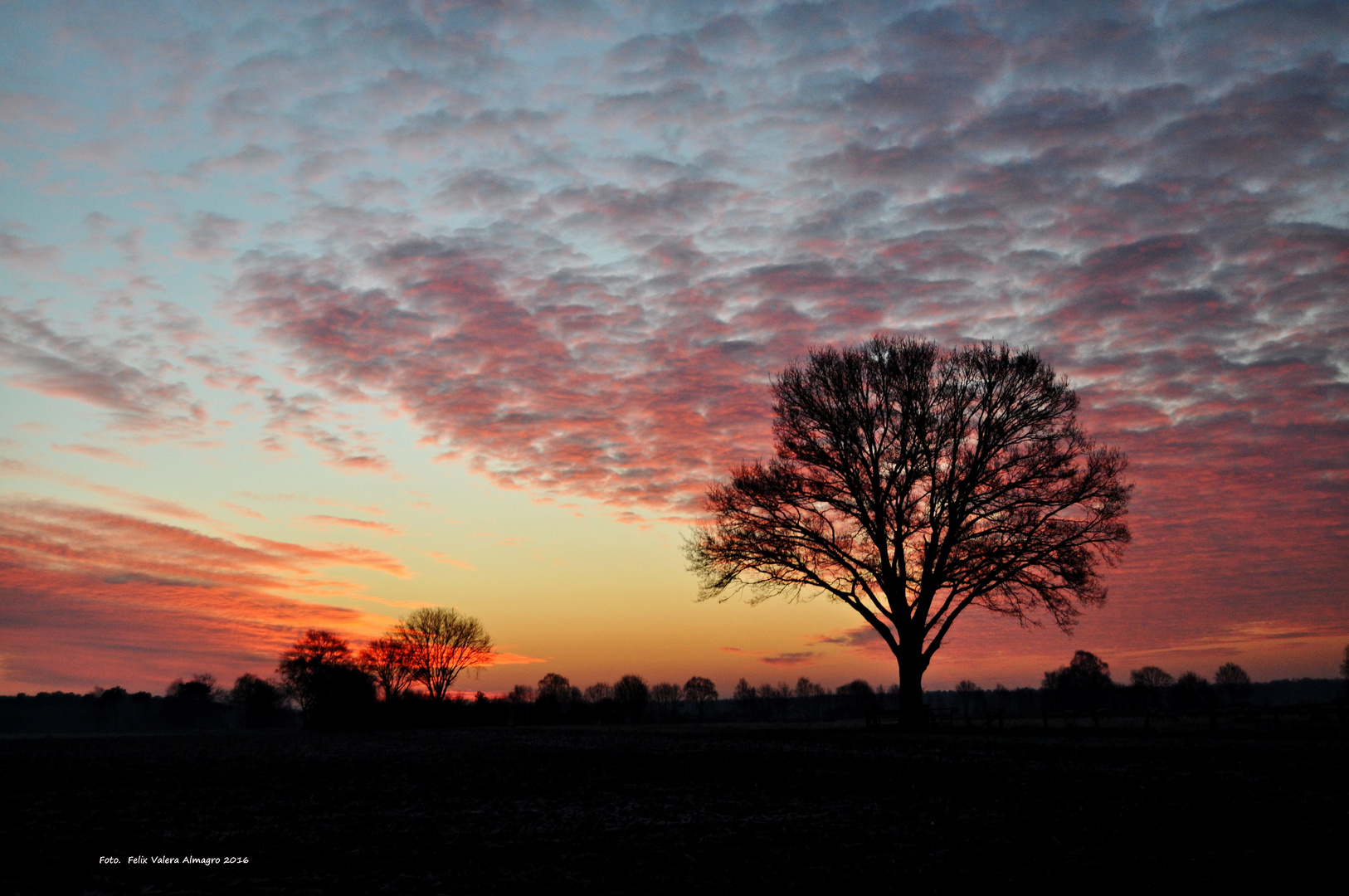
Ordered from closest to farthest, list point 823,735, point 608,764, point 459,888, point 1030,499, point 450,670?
point 459,888 → point 608,764 → point 823,735 → point 1030,499 → point 450,670

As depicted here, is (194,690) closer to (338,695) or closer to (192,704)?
(192,704)

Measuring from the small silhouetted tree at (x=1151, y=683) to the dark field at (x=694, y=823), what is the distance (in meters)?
131

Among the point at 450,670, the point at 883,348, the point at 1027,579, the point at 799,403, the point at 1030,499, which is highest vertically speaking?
the point at 883,348

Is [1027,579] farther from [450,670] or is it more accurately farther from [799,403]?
[450,670]

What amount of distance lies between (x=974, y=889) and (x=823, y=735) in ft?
73.3

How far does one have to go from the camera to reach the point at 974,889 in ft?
25.0

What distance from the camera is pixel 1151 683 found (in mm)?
154750

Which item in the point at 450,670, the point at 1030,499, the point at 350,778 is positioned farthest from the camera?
the point at 450,670

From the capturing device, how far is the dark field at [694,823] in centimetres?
800

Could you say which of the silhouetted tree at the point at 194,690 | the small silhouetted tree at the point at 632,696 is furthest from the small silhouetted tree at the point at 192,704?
the small silhouetted tree at the point at 632,696

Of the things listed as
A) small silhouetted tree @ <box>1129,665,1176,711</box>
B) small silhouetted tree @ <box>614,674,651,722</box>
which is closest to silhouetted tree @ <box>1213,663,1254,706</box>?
small silhouetted tree @ <box>1129,665,1176,711</box>

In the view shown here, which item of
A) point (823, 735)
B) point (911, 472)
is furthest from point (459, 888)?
point (911, 472)

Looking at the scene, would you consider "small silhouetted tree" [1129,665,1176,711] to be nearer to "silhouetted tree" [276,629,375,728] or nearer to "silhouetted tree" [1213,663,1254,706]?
Answer: "silhouetted tree" [1213,663,1254,706]

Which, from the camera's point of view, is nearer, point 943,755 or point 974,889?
point 974,889
